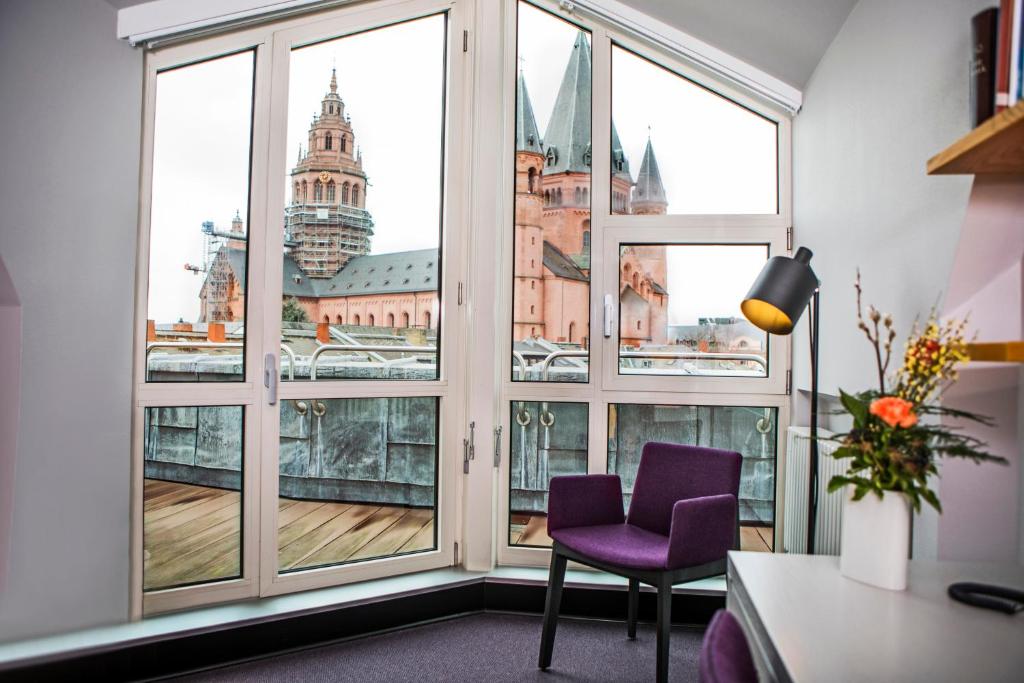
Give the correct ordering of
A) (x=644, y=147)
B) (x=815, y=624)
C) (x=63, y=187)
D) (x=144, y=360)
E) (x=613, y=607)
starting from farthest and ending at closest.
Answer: (x=644, y=147) < (x=613, y=607) < (x=144, y=360) < (x=63, y=187) < (x=815, y=624)

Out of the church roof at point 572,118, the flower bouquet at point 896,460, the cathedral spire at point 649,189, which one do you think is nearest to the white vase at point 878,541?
the flower bouquet at point 896,460

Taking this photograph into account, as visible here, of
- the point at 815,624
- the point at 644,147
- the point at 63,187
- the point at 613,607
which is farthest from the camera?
the point at 644,147

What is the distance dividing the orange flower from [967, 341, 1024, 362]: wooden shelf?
0.67ft

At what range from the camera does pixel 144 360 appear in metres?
2.56

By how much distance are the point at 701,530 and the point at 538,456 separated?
1044 mm

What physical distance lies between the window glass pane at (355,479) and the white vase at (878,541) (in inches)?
75.8

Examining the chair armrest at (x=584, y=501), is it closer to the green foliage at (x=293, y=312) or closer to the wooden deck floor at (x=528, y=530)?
the wooden deck floor at (x=528, y=530)

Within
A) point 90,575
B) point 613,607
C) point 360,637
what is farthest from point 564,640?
point 90,575

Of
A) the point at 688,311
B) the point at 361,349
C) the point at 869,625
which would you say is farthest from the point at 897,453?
the point at 361,349

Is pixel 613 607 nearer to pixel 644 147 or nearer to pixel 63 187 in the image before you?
pixel 644 147

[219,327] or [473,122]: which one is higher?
[473,122]

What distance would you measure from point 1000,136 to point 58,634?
3.09 meters

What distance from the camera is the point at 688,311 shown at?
3.11 meters

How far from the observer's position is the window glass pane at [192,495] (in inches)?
102
